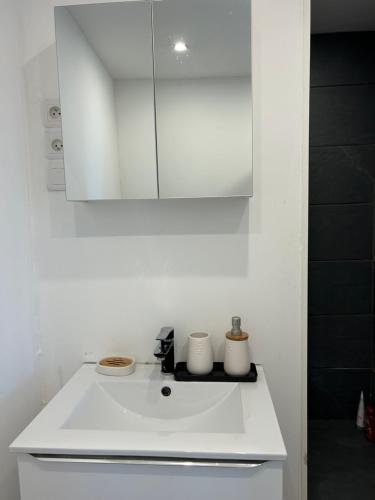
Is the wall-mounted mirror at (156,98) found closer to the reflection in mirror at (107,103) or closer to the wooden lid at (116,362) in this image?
the reflection in mirror at (107,103)

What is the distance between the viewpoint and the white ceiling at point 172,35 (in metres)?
1.26

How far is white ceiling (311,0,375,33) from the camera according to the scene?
1.74 meters

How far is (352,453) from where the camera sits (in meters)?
2.01

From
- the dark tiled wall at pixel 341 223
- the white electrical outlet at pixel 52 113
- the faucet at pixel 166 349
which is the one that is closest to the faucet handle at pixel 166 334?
the faucet at pixel 166 349

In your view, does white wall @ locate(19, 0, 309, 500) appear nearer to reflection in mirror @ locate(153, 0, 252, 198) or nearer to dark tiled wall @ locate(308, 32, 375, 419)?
reflection in mirror @ locate(153, 0, 252, 198)

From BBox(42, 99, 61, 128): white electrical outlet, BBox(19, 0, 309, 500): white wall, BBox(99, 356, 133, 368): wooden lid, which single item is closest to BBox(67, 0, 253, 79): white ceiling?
BBox(19, 0, 309, 500): white wall

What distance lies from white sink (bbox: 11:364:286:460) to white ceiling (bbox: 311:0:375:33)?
1589 mm

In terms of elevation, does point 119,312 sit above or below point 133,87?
below

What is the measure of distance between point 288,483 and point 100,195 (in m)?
1.23

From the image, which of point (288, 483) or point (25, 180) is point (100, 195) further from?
point (288, 483)

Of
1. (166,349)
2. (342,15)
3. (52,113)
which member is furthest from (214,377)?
(342,15)

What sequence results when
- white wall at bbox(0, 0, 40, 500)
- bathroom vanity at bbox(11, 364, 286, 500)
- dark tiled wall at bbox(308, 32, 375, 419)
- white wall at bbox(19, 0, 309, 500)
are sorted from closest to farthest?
bathroom vanity at bbox(11, 364, 286, 500) < white wall at bbox(0, 0, 40, 500) < white wall at bbox(19, 0, 309, 500) < dark tiled wall at bbox(308, 32, 375, 419)

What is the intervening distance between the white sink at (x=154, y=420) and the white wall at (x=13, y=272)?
0.56ft

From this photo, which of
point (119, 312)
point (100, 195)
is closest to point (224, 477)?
point (119, 312)
